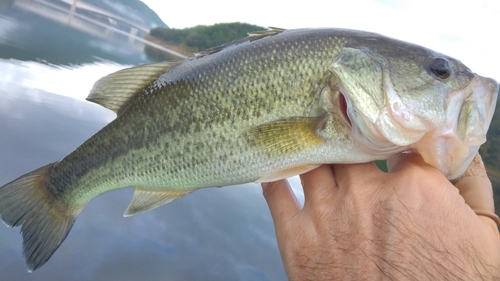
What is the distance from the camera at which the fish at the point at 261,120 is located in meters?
1.67

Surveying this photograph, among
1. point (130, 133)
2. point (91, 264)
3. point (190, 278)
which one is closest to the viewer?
point (130, 133)

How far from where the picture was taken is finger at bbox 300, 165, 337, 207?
1.77 meters

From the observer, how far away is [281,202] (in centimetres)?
198

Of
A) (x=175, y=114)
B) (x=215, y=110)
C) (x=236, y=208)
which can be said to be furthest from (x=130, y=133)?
(x=236, y=208)

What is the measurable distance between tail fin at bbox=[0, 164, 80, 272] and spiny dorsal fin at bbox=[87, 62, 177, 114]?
698 millimetres

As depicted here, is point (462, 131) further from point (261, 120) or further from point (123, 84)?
point (123, 84)

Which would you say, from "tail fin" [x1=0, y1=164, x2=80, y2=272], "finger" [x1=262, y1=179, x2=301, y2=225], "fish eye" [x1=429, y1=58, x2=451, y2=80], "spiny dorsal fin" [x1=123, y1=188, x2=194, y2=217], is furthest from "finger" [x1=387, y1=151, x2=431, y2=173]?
"tail fin" [x1=0, y1=164, x2=80, y2=272]

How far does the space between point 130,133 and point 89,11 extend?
70935 mm

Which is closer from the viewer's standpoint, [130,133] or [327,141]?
[327,141]

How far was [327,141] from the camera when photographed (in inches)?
72.1

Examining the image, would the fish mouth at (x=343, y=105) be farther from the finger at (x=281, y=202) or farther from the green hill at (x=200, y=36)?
the green hill at (x=200, y=36)

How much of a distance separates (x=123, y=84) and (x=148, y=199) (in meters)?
0.88

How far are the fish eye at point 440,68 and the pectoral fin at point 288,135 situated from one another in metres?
0.68

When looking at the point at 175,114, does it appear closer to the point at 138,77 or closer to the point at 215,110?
the point at 215,110
